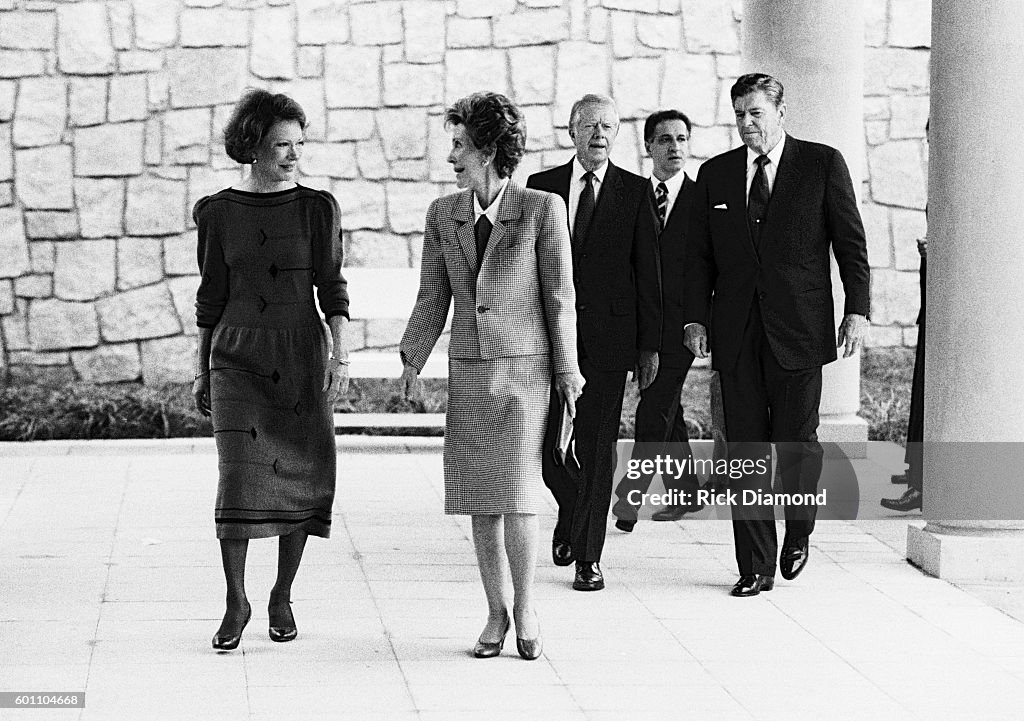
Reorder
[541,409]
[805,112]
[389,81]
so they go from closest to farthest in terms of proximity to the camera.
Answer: [541,409], [805,112], [389,81]

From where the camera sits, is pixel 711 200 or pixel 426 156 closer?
pixel 711 200

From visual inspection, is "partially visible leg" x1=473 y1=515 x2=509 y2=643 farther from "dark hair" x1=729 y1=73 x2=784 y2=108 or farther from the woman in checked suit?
"dark hair" x1=729 y1=73 x2=784 y2=108

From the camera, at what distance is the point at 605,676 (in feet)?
17.0

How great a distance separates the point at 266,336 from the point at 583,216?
1.75 m

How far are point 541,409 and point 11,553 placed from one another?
9.83 ft

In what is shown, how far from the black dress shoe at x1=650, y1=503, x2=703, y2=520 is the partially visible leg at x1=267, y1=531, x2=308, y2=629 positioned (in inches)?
116

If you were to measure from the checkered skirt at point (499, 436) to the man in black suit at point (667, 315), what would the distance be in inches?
89.5

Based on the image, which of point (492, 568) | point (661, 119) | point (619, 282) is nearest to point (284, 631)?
point (492, 568)

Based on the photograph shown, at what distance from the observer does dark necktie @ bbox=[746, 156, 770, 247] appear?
650 cm

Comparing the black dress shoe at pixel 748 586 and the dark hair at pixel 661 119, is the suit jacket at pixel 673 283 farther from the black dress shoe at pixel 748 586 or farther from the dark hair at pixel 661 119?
the black dress shoe at pixel 748 586

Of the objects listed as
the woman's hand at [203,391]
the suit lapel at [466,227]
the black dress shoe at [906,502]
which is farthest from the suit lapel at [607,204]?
the black dress shoe at [906,502]

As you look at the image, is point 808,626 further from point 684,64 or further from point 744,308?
point 684,64

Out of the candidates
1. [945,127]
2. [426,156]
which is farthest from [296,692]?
[426,156]

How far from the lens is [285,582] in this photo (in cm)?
561
